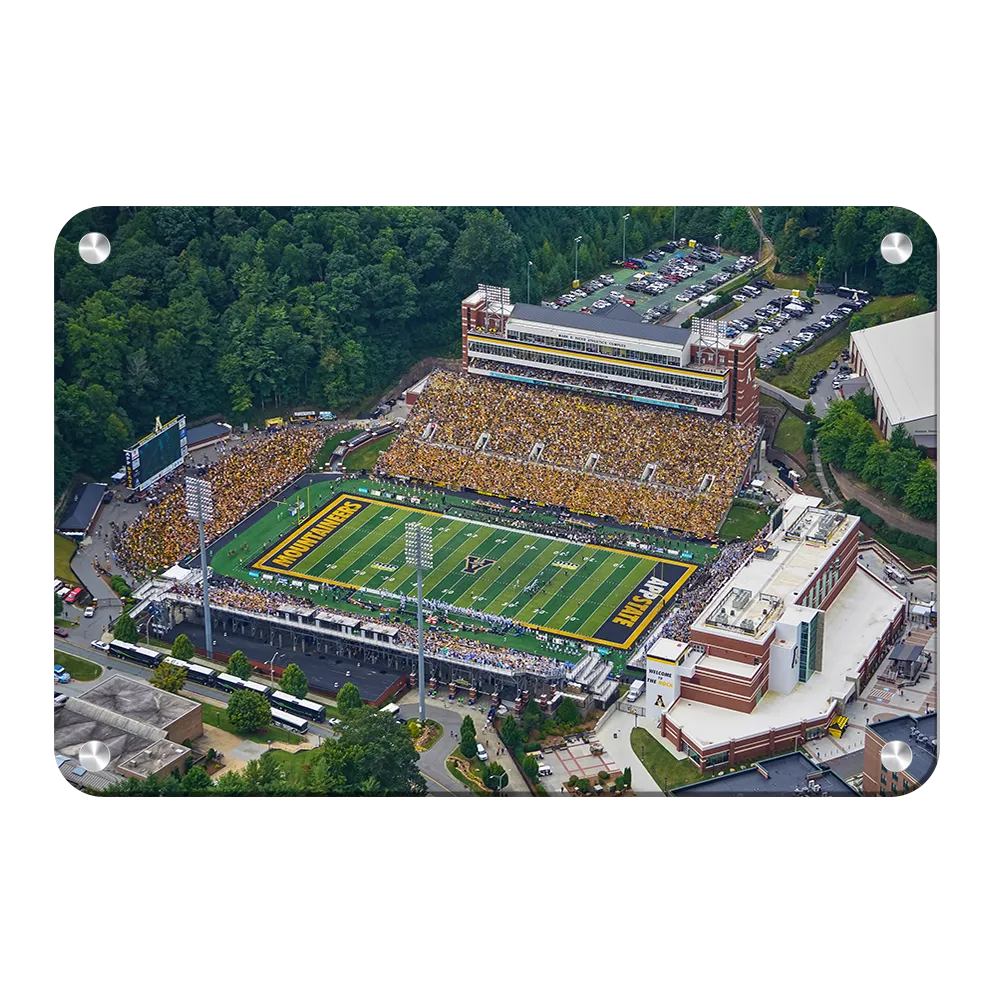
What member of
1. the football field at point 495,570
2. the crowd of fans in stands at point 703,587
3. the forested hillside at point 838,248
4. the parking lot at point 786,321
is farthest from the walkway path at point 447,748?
the forested hillside at point 838,248

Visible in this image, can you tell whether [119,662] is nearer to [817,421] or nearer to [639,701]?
[639,701]

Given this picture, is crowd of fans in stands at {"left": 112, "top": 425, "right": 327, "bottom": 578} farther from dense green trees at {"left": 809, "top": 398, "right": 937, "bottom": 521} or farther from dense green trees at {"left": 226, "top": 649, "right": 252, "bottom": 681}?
dense green trees at {"left": 809, "top": 398, "right": 937, "bottom": 521}

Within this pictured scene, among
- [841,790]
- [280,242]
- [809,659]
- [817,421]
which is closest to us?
[841,790]

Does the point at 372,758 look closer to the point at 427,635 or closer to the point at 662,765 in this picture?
the point at 662,765

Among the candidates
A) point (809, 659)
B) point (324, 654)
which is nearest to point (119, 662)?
point (324, 654)

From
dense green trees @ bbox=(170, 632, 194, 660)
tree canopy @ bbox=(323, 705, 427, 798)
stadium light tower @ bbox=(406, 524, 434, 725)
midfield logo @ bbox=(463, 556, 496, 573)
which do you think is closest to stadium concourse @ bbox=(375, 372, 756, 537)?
midfield logo @ bbox=(463, 556, 496, 573)

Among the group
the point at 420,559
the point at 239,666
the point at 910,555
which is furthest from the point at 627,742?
the point at 910,555

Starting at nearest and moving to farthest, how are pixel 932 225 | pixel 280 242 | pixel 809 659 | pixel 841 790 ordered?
pixel 932 225
pixel 841 790
pixel 809 659
pixel 280 242
